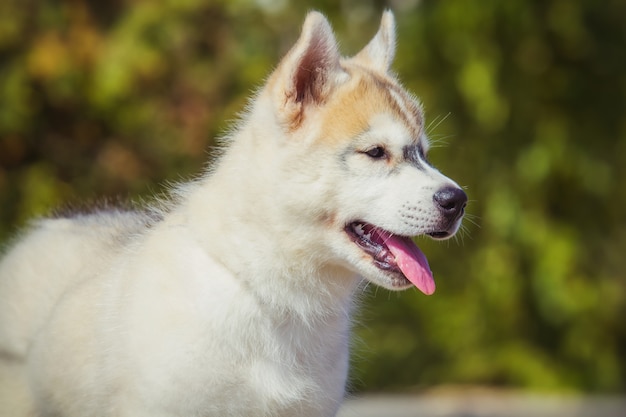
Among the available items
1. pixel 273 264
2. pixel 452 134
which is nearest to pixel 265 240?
pixel 273 264

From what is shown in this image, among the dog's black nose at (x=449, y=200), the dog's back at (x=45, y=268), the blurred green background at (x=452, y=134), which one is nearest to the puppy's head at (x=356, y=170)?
the dog's black nose at (x=449, y=200)

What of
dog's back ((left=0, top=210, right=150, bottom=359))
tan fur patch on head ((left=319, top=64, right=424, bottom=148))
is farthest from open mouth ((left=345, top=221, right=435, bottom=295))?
dog's back ((left=0, top=210, right=150, bottom=359))

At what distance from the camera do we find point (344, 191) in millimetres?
3750

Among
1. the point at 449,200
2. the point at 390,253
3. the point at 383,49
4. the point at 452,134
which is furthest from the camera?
the point at 452,134

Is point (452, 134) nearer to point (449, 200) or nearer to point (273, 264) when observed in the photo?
point (449, 200)

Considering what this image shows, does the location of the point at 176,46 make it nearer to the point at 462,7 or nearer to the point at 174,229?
the point at 462,7

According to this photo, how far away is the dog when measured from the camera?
366 cm

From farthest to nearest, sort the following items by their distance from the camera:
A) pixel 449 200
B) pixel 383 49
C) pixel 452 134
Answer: pixel 452 134 < pixel 383 49 < pixel 449 200

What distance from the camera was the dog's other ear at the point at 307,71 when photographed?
3.80 metres

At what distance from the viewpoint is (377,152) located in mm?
3838

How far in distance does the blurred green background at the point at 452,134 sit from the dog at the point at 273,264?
4270 millimetres

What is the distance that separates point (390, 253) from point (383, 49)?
3.55ft

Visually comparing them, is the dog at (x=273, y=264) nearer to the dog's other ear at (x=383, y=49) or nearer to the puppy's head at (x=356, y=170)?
the puppy's head at (x=356, y=170)

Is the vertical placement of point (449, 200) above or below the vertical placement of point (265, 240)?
above
